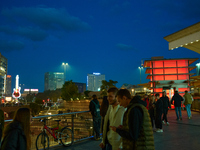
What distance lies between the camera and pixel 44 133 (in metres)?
7.18

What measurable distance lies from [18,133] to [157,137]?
23.4 ft

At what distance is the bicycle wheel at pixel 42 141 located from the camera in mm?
7012

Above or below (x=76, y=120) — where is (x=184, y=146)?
below

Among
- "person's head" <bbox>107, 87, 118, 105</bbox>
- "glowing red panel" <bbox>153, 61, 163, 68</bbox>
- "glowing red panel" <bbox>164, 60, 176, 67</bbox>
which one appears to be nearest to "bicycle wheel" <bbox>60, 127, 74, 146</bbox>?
"person's head" <bbox>107, 87, 118, 105</bbox>

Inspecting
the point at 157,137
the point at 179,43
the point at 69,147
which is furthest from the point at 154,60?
the point at 69,147

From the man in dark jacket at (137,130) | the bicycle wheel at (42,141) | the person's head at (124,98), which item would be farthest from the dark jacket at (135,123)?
the bicycle wheel at (42,141)

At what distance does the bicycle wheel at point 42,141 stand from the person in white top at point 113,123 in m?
3.52

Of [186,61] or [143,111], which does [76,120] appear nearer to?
[143,111]

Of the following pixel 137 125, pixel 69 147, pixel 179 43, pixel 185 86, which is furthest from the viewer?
pixel 185 86

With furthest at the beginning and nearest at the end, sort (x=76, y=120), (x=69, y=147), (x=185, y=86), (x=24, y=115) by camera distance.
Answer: (x=185, y=86) < (x=76, y=120) < (x=69, y=147) < (x=24, y=115)

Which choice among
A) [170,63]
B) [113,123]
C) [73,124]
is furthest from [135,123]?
[170,63]

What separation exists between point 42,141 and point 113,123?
426cm

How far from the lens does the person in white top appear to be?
371 centimetres

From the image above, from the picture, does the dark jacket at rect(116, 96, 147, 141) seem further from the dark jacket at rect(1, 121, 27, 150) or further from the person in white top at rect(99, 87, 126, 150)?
the dark jacket at rect(1, 121, 27, 150)
